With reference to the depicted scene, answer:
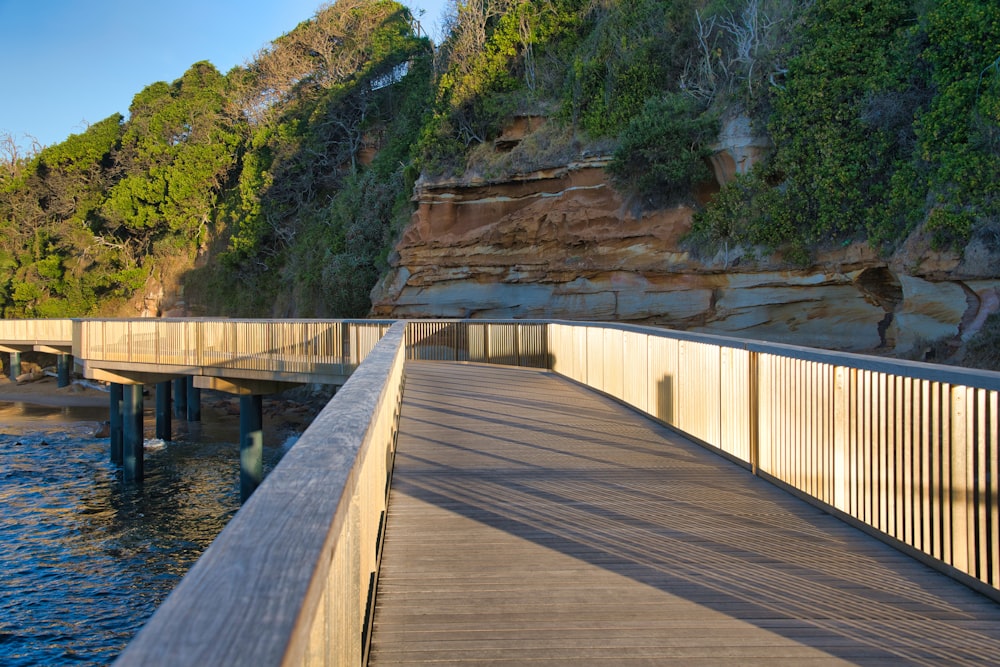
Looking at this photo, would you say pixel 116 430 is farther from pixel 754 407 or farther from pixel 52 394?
pixel 754 407

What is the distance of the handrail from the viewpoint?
1.21m

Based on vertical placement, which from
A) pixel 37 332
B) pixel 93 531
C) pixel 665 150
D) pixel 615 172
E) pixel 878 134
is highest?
pixel 665 150

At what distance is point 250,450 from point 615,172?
13.8m

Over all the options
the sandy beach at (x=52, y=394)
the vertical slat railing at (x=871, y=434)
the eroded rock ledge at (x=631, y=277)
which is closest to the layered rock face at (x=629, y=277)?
the eroded rock ledge at (x=631, y=277)

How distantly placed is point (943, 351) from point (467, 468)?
13135 mm

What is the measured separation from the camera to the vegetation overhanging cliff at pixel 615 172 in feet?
55.0

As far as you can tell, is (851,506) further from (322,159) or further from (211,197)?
(211,197)

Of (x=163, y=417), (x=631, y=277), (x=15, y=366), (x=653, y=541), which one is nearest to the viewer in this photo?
(x=653, y=541)

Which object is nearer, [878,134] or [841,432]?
[841,432]

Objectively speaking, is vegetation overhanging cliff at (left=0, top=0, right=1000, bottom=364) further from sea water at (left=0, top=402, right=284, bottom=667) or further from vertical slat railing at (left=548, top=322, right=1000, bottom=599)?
vertical slat railing at (left=548, top=322, right=1000, bottom=599)

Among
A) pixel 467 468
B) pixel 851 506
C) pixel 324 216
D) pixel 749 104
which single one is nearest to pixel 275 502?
pixel 851 506

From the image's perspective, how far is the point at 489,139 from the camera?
29.2 m

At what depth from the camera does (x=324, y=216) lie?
38.9 meters

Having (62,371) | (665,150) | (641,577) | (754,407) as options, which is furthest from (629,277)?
(62,371)
